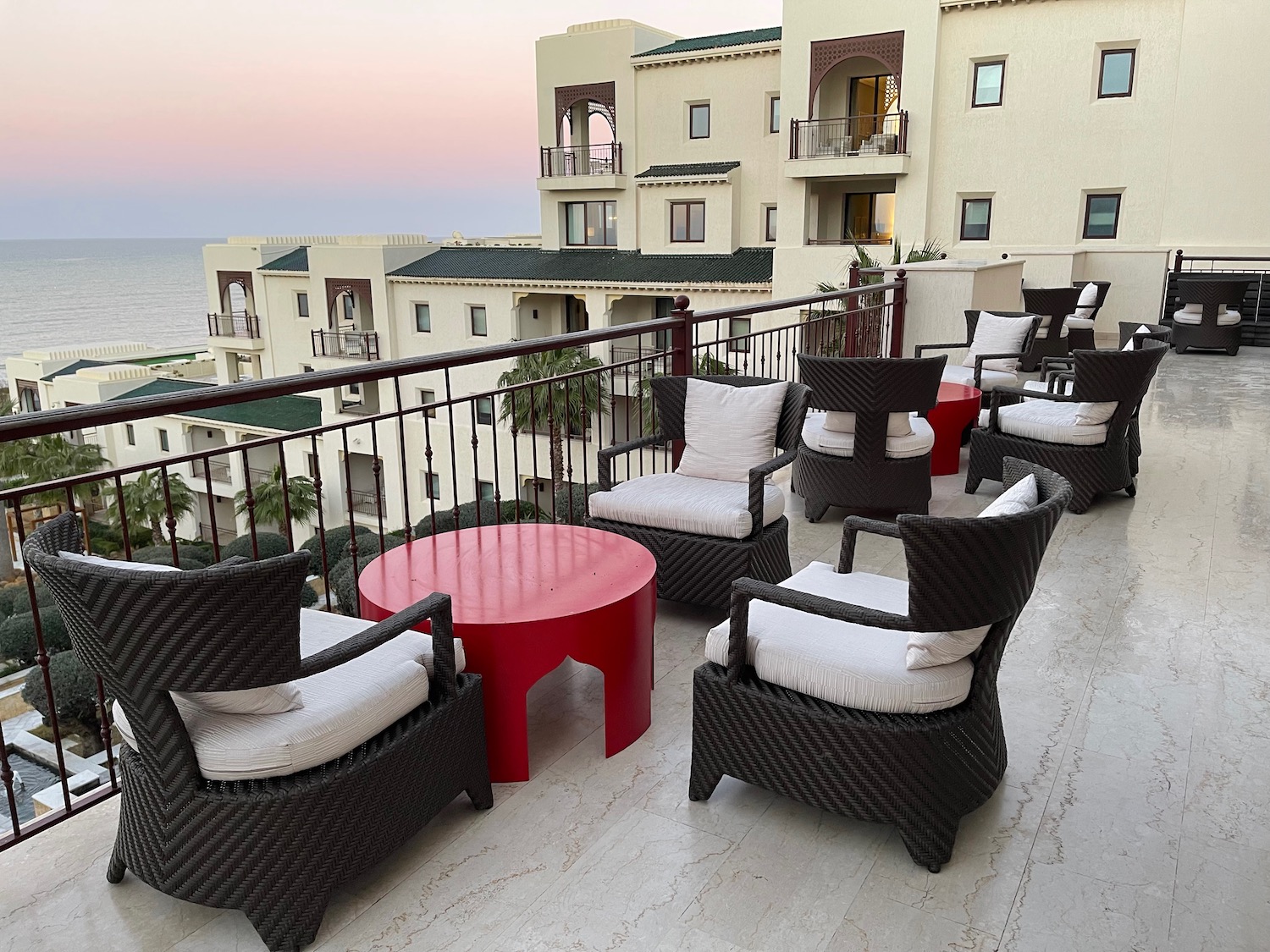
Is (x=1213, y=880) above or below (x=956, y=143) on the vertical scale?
below

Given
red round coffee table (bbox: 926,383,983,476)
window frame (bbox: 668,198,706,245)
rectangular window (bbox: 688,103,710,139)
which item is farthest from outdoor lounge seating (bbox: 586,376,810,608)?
rectangular window (bbox: 688,103,710,139)

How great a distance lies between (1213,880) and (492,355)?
2.76 meters

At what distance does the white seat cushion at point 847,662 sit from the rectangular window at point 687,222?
72.8ft

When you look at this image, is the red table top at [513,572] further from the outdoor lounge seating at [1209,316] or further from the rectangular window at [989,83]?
the rectangular window at [989,83]

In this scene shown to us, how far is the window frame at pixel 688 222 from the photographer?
23500 millimetres

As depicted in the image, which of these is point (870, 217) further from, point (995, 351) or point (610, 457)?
point (610, 457)

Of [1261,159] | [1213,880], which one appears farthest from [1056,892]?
[1261,159]

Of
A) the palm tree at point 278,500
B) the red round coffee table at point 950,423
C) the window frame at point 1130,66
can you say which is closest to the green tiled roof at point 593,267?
the palm tree at point 278,500

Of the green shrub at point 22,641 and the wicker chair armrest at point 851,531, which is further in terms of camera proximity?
the green shrub at point 22,641

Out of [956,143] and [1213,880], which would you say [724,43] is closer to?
[956,143]

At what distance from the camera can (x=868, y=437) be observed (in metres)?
4.85

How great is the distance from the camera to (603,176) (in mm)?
24781

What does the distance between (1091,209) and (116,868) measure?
1956cm

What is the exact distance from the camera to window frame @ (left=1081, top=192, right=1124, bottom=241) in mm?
17250
